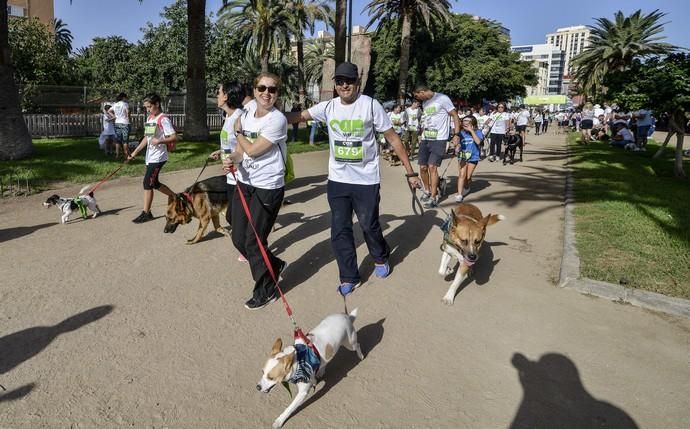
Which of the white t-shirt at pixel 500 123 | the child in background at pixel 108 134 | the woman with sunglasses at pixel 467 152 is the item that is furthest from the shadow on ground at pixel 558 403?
the child in background at pixel 108 134

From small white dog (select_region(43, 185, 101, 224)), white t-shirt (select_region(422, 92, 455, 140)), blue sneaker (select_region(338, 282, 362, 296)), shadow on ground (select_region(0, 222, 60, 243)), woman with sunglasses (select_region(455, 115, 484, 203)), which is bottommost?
blue sneaker (select_region(338, 282, 362, 296))

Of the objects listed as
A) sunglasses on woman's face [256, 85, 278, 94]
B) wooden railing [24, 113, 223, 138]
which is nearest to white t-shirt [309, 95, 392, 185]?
sunglasses on woman's face [256, 85, 278, 94]

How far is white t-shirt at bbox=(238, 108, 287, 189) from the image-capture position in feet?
13.5

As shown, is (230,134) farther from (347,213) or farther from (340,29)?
(340,29)

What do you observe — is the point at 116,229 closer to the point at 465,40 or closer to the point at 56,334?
the point at 56,334

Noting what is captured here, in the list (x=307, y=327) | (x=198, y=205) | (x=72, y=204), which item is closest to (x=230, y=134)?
(x=198, y=205)

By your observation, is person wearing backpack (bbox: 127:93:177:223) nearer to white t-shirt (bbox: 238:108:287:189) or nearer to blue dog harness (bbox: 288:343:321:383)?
white t-shirt (bbox: 238:108:287:189)

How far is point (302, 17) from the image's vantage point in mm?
37094

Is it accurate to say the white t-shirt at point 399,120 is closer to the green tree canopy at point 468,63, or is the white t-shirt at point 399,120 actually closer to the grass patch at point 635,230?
the grass patch at point 635,230

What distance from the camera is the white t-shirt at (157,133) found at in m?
6.54

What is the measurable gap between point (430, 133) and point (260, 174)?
15.5 feet

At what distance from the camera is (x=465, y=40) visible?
47.7m

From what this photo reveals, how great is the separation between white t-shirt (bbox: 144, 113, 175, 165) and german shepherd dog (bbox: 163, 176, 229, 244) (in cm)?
98

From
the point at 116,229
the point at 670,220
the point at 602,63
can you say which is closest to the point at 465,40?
the point at 602,63
